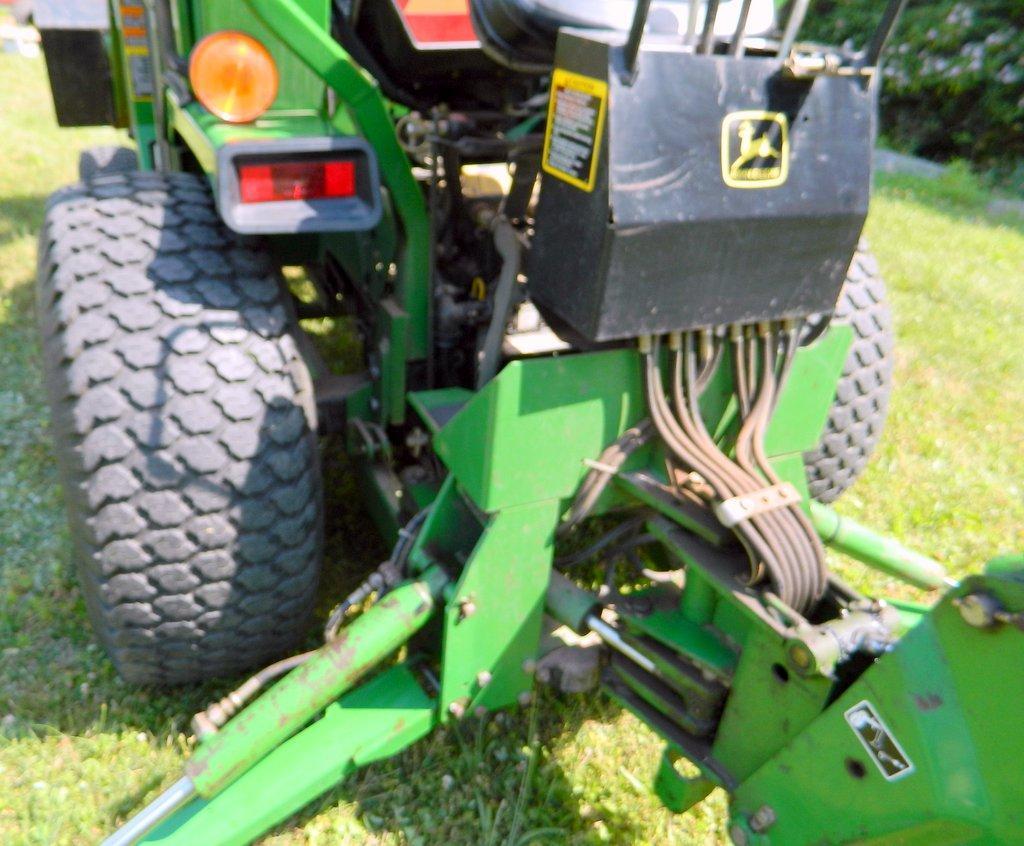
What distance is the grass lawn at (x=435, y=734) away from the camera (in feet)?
7.22

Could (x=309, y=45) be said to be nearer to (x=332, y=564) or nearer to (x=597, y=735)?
(x=332, y=564)

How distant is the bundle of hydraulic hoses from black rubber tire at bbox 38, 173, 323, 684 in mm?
837

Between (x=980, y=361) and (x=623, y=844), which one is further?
(x=980, y=361)

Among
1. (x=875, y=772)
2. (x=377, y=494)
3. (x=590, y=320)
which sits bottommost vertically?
(x=377, y=494)

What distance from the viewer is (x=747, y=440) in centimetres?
193

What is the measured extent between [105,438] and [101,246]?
1.52ft

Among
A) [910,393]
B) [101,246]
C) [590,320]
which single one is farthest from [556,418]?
[910,393]

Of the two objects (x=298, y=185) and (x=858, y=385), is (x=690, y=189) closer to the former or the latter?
(x=298, y=185)

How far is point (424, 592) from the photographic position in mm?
1960

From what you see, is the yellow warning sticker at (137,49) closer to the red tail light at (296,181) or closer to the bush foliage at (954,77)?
the red tail light at (296,181)

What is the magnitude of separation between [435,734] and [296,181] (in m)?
1.40

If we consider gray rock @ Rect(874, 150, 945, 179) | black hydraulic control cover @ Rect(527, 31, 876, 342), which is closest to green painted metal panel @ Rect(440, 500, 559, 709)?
black hydraulic control cover @ Rect(527, 31, 876, 342)

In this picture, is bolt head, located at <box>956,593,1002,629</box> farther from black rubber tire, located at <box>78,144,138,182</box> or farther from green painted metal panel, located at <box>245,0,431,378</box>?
black rubber tire, located at <box>78,144,138,182</box>

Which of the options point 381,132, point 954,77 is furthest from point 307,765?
point 954,77
